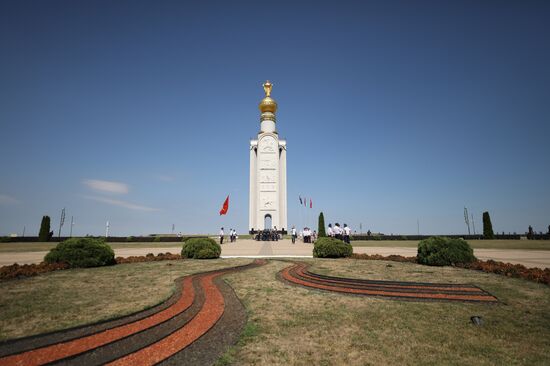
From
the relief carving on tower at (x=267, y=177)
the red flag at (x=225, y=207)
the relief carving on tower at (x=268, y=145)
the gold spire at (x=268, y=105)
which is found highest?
the gold spire at (x=268, y=105)

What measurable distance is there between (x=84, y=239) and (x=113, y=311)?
889 cm

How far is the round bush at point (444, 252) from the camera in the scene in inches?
519

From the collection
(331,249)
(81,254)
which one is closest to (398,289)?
(331,249)

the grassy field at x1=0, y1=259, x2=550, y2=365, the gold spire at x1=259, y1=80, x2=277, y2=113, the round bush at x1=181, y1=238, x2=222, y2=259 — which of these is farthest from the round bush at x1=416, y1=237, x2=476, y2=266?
the gold spire at x1=259, y1=80, x2=277, y2=113

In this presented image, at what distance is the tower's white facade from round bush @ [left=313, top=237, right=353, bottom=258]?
4067 centimetres

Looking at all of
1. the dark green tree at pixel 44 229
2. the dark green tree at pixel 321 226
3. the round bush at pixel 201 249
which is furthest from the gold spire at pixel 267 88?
the round bush at pixel 201 249

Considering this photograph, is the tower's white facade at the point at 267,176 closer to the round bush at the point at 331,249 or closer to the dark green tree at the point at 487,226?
the dark green tree at the point at 487,226

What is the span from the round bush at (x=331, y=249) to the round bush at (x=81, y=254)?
36.0ft

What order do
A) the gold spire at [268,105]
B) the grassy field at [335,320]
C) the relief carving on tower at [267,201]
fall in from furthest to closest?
the gold spire at [268,105], the relief carving on tower at [267,201], the grassy field at [335,320]

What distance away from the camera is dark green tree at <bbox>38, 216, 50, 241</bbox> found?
41.8 meters

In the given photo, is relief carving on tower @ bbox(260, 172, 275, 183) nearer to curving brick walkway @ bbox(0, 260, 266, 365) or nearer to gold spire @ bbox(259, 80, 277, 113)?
gold spire @ bbox(259, 80, 277, 113)

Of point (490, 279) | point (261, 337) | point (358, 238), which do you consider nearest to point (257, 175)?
point (358, 238)

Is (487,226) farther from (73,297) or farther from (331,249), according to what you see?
(73,297)

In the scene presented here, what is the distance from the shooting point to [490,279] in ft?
31.9
